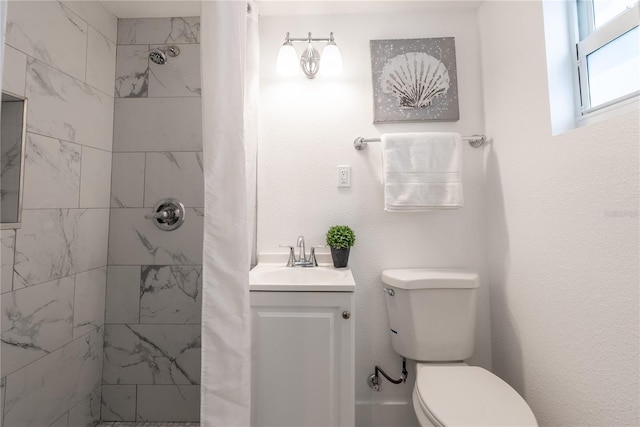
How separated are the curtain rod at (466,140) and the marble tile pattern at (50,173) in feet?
4.45

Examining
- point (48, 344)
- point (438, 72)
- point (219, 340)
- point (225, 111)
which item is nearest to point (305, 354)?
point (219, 340)

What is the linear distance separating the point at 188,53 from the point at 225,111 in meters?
0.99

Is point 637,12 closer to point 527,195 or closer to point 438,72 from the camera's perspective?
point 527,195

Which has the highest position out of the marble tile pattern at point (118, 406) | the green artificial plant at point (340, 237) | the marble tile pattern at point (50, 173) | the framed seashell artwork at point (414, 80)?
the framed seashell artwork at point (414, 80)

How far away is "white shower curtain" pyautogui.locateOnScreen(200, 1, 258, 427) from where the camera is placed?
2.86 ft

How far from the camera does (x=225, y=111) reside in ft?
2.93

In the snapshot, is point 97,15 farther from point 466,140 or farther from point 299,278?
point 466,140

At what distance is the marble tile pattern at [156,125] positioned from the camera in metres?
1.57

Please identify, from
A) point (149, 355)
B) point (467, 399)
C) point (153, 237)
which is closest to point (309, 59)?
point (153, 237)

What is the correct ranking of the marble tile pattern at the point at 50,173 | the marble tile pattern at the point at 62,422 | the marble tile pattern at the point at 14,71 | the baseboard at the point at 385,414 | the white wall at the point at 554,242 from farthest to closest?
1. the baseboard at the point at 385,414
2. the marble tile pattern at the point at 62,422
3. the marble tile pattern at the point at 50,173
4. the marble tile pattern at the point at 14,71
5. the white wall at the point at 554,242

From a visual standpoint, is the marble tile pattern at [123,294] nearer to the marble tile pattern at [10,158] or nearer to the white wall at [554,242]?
the marble tile pattern at [10,158]

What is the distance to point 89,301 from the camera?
1.45 meters

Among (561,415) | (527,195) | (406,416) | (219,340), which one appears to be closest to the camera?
(219,340)

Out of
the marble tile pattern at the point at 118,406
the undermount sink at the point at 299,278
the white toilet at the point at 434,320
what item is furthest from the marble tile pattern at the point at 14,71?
the white toilet at the point at 434,320
